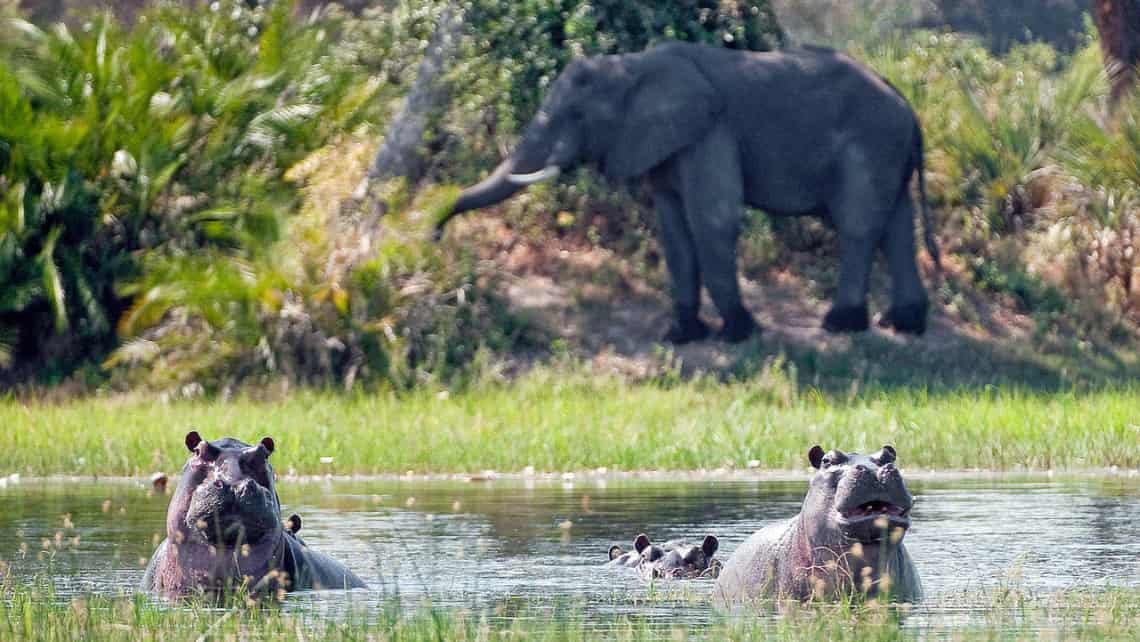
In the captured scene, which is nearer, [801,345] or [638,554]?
[638,554]

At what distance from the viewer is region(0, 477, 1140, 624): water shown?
31.1 ft

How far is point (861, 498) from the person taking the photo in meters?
7.97

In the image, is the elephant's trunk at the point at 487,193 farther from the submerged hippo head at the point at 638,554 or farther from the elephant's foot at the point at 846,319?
the submerged hippo head at the point at 638,554

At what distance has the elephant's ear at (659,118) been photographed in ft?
69.6

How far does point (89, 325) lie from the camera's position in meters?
21.0

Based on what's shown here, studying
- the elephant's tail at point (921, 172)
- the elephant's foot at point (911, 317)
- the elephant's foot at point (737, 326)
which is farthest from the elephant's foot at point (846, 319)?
the elephant's tail at point (921, 172)

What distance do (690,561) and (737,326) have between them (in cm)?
1145

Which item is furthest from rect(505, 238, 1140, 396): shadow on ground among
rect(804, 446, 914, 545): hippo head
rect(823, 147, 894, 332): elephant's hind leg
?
rect(804, 446, 914, 545): hippo head

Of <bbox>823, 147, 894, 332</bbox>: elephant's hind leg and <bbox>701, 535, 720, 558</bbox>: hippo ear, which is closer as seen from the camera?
<bbox>701, 535, 720, 558</bbox>: hippo ear

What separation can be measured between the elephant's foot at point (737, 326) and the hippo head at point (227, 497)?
1313cm

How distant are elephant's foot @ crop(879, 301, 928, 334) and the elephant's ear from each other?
2613 millimetres

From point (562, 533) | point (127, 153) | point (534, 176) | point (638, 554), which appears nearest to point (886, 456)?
point (638, 554)

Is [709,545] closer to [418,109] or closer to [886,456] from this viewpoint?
[886,456]

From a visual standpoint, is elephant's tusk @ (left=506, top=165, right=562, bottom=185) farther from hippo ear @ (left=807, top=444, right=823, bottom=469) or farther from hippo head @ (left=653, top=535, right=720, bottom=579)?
hippo ear @ (left=807, top=444, right=823, bottom=469)
